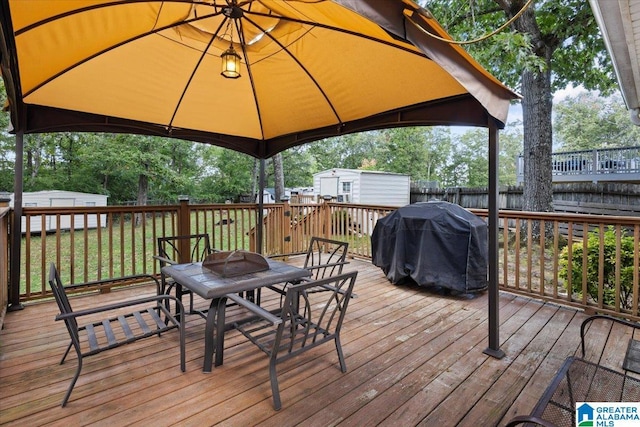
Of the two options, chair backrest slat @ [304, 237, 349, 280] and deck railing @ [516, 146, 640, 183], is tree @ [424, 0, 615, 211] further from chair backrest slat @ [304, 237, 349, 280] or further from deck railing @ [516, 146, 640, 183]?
chair backrest slat @ [304, 237, 349, 280]

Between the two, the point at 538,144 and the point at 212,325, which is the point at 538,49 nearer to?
the point at 538,144

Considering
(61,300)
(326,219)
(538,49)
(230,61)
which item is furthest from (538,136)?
(61,300)

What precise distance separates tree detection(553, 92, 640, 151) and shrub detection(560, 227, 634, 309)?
22.2m

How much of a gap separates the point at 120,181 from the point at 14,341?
15.4 metres

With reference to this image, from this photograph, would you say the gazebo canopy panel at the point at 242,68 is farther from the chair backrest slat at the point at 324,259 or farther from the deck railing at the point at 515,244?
the chair backrest slat at the point at 324,259

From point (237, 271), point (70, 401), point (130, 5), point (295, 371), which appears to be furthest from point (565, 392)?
point (130, 5)

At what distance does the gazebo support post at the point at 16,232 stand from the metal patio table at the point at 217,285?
1.96 metres

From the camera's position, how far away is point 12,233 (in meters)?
3.30

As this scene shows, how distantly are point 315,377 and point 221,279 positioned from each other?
991 millimetres

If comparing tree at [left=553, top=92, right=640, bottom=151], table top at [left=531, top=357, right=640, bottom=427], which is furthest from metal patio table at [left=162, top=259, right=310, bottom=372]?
tree at [left=553, top=92, right=640, bottom=151]

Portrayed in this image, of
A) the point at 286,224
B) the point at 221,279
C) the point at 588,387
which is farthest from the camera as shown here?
the point at 286,224

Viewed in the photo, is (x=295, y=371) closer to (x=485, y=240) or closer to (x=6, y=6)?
(x=6, y=6)

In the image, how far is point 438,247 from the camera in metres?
3.89

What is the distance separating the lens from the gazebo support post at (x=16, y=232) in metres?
3.21
